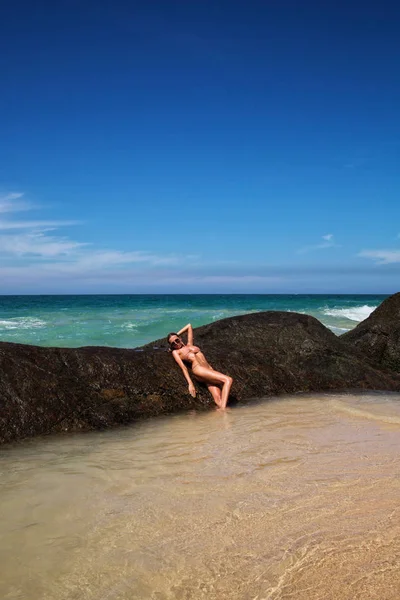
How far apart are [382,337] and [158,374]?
515 centimetres

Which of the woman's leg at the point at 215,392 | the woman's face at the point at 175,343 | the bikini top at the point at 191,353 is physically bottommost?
the woman's leg at the point at 215,392

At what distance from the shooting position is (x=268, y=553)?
2.94 m

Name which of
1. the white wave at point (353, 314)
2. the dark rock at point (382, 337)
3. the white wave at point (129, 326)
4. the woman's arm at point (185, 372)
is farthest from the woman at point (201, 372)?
the white wave at point (353, 314)

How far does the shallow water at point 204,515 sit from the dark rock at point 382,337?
166 inches

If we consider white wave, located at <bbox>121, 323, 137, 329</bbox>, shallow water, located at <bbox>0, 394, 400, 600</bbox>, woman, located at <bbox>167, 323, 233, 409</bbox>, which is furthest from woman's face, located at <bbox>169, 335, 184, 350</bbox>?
white wave, located at <bbox>121, 323, 137, 329</bbox>

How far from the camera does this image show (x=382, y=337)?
991cm

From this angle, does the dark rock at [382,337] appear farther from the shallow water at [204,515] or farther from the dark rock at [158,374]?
the shallow water at [204,515]

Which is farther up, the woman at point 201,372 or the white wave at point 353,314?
the woman at point 201,372

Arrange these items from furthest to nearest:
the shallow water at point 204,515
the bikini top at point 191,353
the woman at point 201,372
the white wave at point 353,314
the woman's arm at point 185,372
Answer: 1. the white wave at point 353,314
2. the bikini top at point 191,353
3. the woman at point 201,372
4. the woman's arm at point 185,372
5. the shallow water at point 204,515

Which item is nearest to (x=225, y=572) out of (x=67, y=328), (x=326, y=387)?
(x=326, y=387)

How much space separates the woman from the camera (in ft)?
23.0

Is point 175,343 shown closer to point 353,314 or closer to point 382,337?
point 382,337

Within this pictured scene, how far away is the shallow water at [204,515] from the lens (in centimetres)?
267

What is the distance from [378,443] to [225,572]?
2.91 metres
